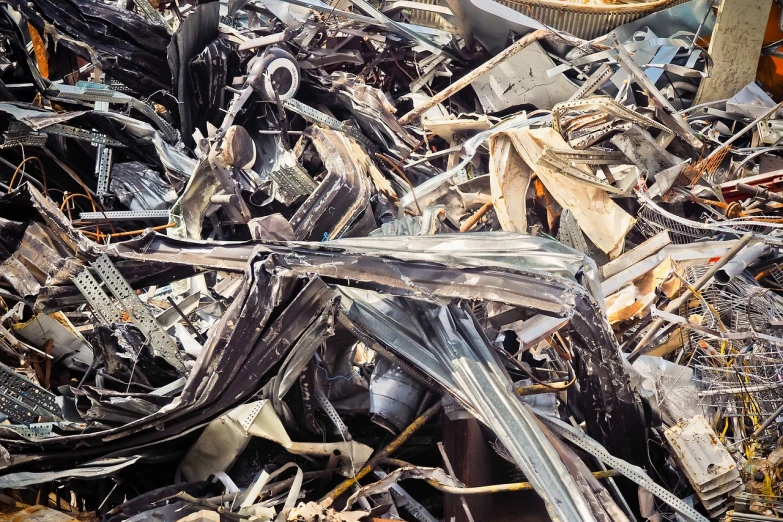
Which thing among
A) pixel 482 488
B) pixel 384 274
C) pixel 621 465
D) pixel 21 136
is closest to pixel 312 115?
pixel 21 136

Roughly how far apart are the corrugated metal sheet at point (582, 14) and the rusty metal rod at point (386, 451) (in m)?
4.70

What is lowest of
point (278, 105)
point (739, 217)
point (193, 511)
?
point (193, 511)

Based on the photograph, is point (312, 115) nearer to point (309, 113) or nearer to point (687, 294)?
point (309, 113)

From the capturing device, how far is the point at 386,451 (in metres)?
3.31

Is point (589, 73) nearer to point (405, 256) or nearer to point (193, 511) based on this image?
point (405, 256)

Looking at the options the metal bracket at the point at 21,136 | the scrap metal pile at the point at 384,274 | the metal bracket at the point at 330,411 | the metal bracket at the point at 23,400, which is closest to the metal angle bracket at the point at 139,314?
the scrap metal pile at the point at 384,274

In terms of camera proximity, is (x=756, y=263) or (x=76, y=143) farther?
(x=76, y=143)

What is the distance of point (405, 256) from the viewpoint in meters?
3.15

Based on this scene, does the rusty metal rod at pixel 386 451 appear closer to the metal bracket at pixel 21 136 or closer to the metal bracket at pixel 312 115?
the metal bracket at pixel 312 115

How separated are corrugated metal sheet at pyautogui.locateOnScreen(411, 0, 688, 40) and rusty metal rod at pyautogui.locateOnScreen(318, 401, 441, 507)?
15.4ft

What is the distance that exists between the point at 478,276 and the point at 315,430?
3.36ft

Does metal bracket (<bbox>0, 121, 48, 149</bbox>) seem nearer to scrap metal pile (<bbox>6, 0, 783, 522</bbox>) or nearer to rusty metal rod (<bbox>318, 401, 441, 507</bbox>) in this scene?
scrap metal pile (<bbox>6, 0, 783, 522</bbox>)

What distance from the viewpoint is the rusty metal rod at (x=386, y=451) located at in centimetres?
318

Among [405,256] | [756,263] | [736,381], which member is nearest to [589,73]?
[756,263]
